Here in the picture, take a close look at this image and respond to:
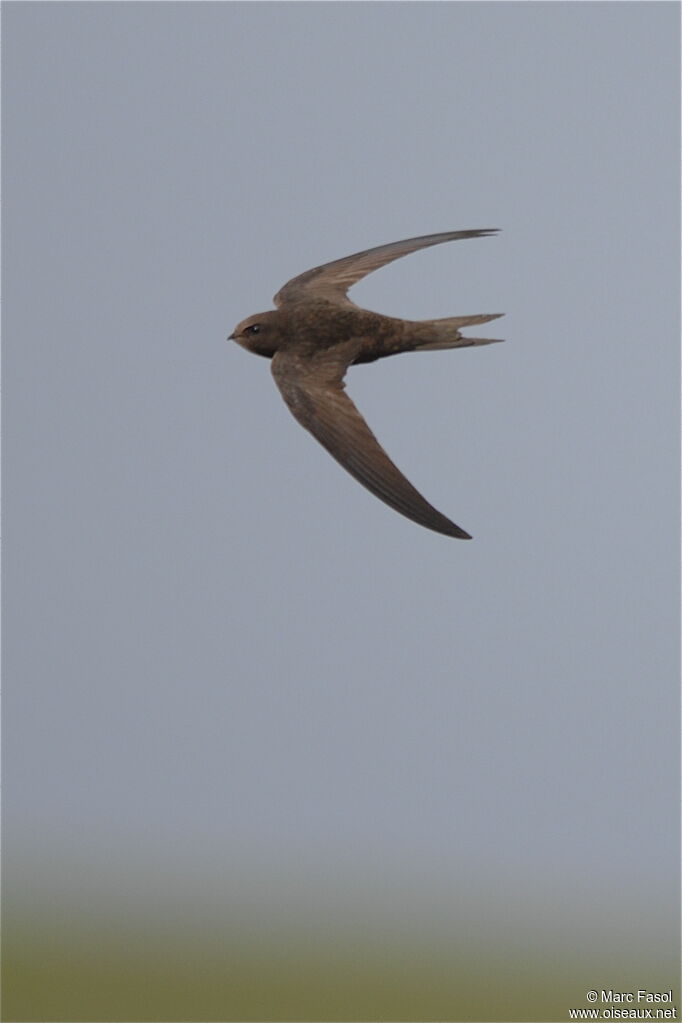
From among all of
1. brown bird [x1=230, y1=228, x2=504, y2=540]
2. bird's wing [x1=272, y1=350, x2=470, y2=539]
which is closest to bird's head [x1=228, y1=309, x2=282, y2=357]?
brown bird [x1=230, y1=228, x2=504, y2=540]

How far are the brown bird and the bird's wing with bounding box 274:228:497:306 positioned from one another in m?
0.02

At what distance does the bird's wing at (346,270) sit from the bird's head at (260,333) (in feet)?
1.48

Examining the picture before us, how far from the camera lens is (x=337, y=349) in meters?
11.8

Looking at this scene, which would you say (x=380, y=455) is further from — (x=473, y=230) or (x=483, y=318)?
(x=473, y=230)

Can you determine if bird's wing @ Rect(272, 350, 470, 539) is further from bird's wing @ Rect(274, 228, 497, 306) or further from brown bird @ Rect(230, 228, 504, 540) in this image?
bird's wing @ Rect(274, 228, 497, 306)

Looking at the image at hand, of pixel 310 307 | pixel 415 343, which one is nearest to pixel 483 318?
pixel 415 343

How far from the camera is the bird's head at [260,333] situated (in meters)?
12.1

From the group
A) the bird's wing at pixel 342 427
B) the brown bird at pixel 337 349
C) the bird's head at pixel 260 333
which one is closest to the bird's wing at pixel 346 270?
the brown bird at pixel 337 349

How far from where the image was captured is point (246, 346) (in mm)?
12242

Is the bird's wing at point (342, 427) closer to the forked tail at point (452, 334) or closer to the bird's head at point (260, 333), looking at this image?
the bird's head at point (260, 333)

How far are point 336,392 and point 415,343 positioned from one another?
80 cm

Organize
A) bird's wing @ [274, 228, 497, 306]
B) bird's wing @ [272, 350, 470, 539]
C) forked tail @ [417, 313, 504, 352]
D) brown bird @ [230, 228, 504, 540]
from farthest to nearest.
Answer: bird's wing @ [274, 228, 497, 306]
forked tail @ [417, 313, 504, 352]
brown bird @ [230, 228, 504, 540]
bird's wing @ [272, 350, 470, 539]

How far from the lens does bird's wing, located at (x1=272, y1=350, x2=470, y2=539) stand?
34.8 feet

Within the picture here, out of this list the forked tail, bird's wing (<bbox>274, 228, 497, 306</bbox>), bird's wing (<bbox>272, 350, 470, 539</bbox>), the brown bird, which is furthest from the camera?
bird's wing (<bbox>274, 228, 497, 306</bbox>)
